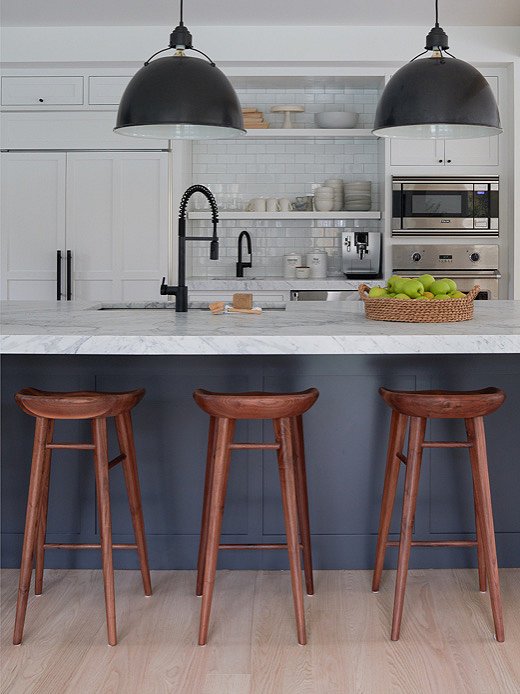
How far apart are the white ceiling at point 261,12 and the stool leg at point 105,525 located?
139 inches

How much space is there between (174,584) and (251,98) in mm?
4474

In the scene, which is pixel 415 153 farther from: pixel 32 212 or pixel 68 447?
pixel 68 447

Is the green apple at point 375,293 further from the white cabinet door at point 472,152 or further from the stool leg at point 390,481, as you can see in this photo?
the white cabinet door at point 472,152

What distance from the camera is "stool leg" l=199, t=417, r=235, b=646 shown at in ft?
8.34

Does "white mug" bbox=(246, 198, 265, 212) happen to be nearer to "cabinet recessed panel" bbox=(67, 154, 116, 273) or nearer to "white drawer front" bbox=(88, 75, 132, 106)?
"cabinet recessed panel" bbox=(67, 154, 116, 273)

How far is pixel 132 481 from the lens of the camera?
9.35 feet

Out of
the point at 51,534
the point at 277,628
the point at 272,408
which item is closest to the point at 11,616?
the point at 51,534

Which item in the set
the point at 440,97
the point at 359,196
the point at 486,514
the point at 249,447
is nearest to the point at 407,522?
the point at 486,514

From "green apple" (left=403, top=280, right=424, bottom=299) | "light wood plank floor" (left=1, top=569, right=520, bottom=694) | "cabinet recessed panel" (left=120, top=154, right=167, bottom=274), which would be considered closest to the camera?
"light wood plank floor" (left=1, top=569, right=520, bottom=694)

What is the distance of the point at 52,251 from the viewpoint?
610 centimetres

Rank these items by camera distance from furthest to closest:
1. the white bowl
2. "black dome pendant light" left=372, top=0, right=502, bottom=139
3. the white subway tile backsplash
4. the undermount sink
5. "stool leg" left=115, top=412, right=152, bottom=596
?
1. the white subway tile backsplash
2. the white bowl
3. the undermount sink
4. "black dome pendant light" left=372, top=0, right=502, bottom=139
5. "stool leg" left=115, top=412, right=152, bottom=596

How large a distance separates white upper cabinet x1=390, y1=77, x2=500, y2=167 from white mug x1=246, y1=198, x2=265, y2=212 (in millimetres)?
1015

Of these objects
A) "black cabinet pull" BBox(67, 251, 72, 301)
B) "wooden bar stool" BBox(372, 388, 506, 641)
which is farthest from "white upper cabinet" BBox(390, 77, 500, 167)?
"wooden bar stool" BBox(372, 388, 506, 641)

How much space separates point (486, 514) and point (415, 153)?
382cm
